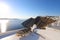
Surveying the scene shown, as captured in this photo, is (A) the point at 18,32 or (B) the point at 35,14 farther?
(B) the point at 35,14

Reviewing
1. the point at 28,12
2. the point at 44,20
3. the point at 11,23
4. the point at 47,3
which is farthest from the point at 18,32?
the point at 47,3

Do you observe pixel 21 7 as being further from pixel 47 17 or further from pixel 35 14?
pixel 47 17

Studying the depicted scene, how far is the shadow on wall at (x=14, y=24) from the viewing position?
1.10 m

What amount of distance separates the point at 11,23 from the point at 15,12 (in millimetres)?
131

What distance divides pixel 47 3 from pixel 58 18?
0.24 m

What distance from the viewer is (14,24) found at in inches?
43.9

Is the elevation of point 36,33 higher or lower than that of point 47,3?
lower

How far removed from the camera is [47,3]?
1.27 metres

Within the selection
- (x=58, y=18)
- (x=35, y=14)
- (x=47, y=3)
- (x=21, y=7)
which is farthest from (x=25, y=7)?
(x=58, y=18)

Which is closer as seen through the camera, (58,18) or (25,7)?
(25,7)

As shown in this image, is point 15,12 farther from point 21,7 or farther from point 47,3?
point 47,3

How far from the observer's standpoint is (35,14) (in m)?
1.24

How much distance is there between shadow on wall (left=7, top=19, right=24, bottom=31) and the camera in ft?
3.62

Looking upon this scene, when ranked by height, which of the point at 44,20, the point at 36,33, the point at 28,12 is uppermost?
the point at 28,12
